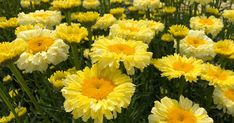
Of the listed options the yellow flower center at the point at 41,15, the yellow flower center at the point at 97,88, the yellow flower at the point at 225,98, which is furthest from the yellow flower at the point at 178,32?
the yellow flower center at the point at 41,15

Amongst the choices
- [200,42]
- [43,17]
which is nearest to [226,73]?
[200,42]

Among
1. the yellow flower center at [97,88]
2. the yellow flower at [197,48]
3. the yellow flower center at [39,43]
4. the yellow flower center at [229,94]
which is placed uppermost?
the yellow flower center at [39,43]

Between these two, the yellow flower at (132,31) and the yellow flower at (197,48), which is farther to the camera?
the yellow flower at (197,48)

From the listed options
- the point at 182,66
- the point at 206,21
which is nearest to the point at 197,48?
the point at 182,66

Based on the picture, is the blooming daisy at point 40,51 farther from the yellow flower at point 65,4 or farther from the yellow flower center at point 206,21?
the yellow flower center at point 206,21

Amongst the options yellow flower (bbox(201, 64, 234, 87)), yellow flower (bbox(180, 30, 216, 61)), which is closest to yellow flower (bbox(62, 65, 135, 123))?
yellow flower (bbox(201, 64, 234, 87))

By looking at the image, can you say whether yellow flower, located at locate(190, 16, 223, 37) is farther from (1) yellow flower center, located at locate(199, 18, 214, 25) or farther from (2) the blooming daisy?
(2) the blooming daisy

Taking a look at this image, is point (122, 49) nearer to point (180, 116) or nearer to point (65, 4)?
point (180, 116)
